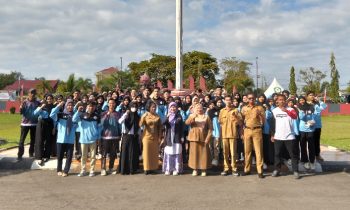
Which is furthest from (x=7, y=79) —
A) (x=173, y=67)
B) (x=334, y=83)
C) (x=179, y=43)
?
(x=179, y=43)

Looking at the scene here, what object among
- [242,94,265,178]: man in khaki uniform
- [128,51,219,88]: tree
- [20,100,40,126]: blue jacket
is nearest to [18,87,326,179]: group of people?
[242,94,265,178]: man in khaki uniform

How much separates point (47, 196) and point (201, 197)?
2653 millimetres

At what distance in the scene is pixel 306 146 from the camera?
9.23 meters

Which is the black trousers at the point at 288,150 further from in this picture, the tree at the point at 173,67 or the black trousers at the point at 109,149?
the tree at the point at 173,67

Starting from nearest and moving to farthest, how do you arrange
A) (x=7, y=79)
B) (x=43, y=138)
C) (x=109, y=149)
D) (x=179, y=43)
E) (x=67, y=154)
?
(x=67, y=154), (x=109, y=149), (x=43, y=138), (x=179, y=43), (x=7, y=79)

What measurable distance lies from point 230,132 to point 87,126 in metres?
3.10

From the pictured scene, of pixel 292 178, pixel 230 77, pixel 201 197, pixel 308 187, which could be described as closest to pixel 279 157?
pixel 292 178

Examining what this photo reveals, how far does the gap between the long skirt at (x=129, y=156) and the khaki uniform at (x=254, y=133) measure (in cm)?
244

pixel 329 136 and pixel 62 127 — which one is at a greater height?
pixel 62 127

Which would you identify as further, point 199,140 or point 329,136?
point 329,136

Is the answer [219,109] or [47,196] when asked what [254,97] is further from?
[47,196]

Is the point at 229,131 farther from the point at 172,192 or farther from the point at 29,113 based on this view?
the point at 29,113

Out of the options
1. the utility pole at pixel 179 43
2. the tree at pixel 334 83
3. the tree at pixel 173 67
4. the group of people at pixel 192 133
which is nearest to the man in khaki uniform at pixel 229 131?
the group of people at pixel 192 133

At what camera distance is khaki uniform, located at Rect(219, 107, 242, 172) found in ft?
27.8
